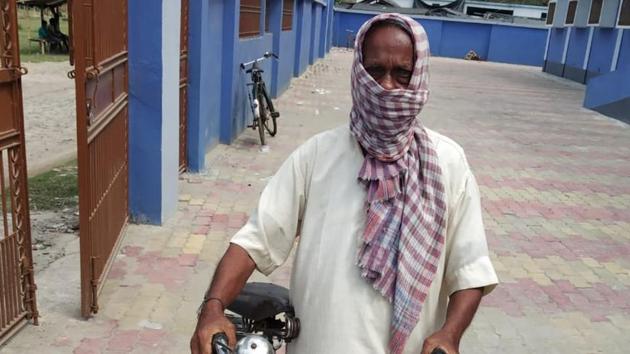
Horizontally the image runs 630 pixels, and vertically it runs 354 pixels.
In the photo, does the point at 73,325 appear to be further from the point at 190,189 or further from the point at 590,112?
the point at 590,112

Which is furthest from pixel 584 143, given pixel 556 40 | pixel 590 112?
pixel 556 40

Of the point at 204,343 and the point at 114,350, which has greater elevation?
the point at 204,343

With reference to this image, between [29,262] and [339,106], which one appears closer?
[29,262]

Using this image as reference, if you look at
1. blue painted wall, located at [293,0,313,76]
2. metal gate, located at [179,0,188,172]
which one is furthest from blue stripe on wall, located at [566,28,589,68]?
metal gate, located at [179,0,188,172]

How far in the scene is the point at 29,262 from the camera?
3297 mm

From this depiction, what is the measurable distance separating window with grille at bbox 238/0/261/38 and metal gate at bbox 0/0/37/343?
5.97m

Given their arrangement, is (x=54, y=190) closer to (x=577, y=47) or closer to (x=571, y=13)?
(x=577, y=47)

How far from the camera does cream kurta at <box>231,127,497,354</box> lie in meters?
1.61

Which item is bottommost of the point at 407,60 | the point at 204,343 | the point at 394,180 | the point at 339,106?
the point at 339,106

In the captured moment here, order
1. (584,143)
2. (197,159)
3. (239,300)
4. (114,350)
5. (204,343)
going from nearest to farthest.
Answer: (204,343) → (239,300) → (114,350) → (197,159) → (584,143)

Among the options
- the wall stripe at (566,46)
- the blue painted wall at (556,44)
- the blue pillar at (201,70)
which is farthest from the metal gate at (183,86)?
the blue painted wall at (556,44)

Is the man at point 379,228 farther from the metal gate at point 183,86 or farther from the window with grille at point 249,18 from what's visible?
the window with grille at point 249,18

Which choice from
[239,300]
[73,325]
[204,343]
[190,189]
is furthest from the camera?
[190,189]

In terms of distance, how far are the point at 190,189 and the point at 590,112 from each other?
11.7 m
